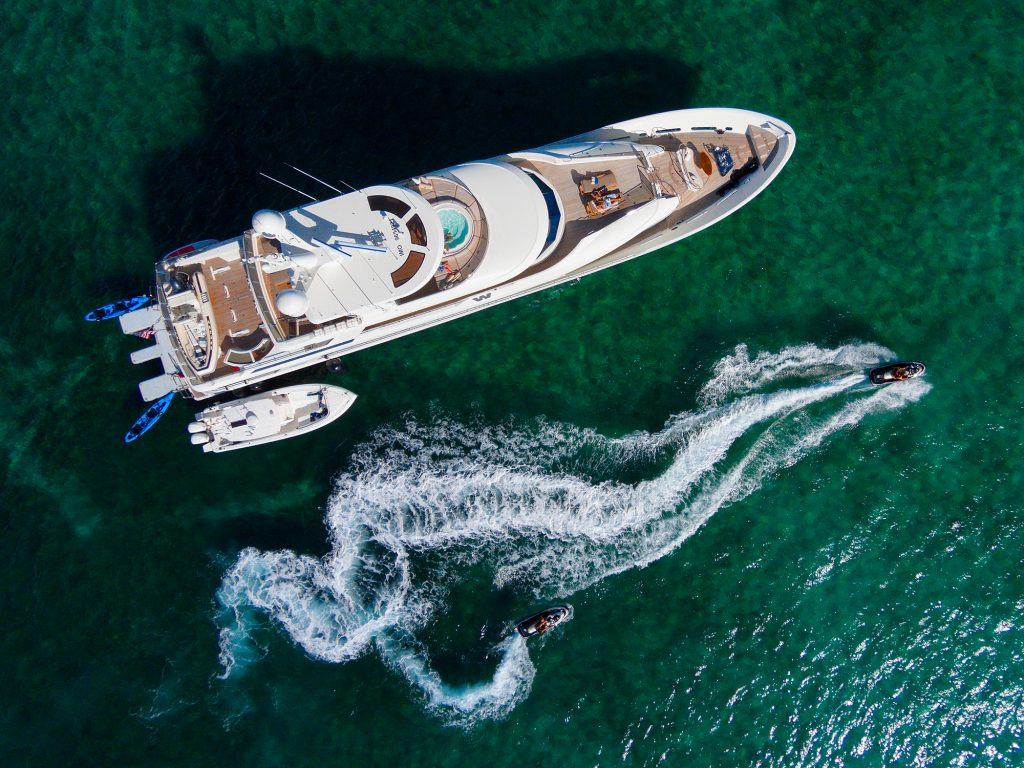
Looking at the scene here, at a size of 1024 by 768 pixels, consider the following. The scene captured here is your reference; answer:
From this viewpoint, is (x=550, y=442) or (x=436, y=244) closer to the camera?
(x=436, y=244)

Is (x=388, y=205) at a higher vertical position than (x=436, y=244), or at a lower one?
higher

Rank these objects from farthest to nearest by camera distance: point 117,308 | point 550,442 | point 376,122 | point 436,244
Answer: point 376,122 < point 550,442 < point 117,308 < point 436,244

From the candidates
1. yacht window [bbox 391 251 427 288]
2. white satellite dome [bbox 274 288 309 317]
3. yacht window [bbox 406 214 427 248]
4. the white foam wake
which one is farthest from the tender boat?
yacht window [bbox 406 214 427 248]

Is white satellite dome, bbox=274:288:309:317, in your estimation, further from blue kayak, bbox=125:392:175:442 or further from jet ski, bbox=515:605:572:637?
jet ski, bbox=515:605:572:637

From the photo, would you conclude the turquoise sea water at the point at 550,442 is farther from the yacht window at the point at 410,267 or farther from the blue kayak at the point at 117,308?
the yacht window at the point at 410,267

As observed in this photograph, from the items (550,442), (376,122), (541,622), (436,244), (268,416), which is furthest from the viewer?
(376,122)

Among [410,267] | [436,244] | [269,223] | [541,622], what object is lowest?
[541,622]

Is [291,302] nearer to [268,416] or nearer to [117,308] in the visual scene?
[268,416]

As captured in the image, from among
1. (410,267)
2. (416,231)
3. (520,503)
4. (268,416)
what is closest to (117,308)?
(268,416)

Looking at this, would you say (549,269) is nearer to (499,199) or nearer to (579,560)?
(499,199)
